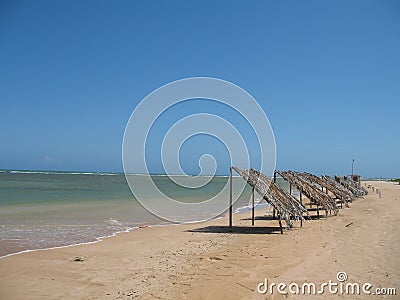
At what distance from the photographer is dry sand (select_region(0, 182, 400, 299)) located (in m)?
5.06

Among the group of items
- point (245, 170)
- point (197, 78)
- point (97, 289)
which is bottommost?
point (97, 289)

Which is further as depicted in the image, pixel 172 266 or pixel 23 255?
pixel 23 255

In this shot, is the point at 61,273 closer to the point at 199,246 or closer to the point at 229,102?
the point at 199,246

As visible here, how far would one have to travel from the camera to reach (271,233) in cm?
981

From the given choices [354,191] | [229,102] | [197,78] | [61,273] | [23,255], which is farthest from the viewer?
[354,191]

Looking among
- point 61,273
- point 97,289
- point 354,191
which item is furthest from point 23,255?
point 354,191

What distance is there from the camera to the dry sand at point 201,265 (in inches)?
199

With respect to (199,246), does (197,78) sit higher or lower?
higher

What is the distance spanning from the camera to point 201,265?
6.39 meters

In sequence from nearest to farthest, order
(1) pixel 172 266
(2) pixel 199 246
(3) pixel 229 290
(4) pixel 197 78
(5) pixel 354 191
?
1. (3) pixel 229 290
2. (1) pixel 172 266
3. (2) pixel 199 246
4. (4) pixel 197 78
5. (5) pixel 354 191

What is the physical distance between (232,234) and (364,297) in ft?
17.9

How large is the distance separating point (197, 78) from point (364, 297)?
7845 mm

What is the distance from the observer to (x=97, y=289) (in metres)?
5.18

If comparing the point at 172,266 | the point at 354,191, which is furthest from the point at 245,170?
the point at 354,191
